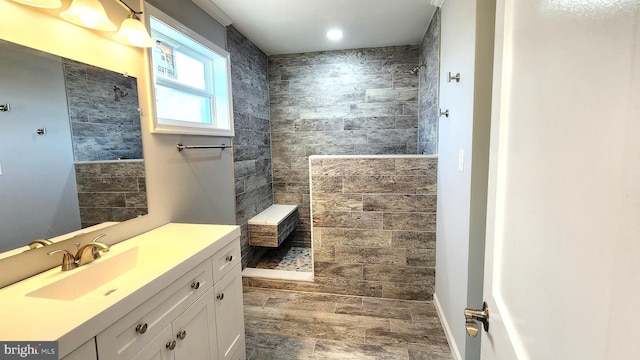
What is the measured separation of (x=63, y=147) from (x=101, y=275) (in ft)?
2.02

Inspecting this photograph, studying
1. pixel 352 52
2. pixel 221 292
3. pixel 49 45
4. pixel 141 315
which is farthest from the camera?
pixel 352 52

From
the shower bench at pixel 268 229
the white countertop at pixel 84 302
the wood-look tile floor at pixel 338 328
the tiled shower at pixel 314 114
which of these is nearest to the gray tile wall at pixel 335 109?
the tiled shower at pixel 314 114

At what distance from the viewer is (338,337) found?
216 centimetres

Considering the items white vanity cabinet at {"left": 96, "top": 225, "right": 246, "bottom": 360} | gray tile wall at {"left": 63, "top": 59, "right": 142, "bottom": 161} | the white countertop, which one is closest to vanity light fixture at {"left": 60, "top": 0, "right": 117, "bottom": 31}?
gray tile wall at {"left": 63, "top": 59, "right": 142, "bottom": 161}

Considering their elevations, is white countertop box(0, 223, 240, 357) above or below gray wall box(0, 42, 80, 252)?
below

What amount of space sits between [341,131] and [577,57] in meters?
3.33

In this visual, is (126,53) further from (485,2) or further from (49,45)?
(485,2)

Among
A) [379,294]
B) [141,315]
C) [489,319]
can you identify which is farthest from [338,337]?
[489,319]

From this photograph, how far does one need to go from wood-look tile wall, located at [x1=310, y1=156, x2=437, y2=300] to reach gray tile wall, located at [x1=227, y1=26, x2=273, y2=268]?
832 mm

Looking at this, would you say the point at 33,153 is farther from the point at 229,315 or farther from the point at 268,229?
the point at 268,229

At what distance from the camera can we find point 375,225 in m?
2.59

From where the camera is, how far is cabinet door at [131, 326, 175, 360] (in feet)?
3.56

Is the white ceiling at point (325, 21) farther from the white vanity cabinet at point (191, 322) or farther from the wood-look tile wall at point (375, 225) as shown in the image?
the white vanity cabinet at point (191, 322)

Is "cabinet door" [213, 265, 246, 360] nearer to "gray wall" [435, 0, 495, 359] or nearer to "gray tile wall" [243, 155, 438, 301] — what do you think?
"gray tile wall" [243, 155, 438, 301]
